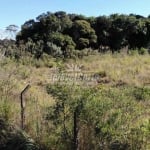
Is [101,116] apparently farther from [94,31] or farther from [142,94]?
[94,31]

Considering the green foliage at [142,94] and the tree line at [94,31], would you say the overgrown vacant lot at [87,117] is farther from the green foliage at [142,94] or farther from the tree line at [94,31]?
the tree line at [94,31]

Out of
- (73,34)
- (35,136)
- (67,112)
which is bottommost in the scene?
(35,136)

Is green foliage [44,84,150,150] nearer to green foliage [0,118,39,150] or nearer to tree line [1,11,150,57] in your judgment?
green foliage [0,118,39,150]

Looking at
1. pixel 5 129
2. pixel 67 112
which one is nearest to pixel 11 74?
pixel 5 129

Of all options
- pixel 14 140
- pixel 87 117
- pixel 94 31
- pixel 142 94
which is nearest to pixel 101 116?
pixel 87 117

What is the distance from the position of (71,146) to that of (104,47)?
2611cm

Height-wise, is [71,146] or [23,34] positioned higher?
[23,34]

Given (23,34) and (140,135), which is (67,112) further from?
(23,34)

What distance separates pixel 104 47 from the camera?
32844mm

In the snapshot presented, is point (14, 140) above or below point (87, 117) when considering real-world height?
below

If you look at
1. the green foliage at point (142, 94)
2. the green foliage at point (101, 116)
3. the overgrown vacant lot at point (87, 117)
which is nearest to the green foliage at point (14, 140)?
the overgrown vacant lot at point (87, 117)

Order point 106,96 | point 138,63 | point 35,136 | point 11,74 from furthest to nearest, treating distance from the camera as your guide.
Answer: point 138,63, point 11,74, point 35,136, point 106,96

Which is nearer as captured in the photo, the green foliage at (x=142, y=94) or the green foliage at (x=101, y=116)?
the green foliage at (x=101, y=116)

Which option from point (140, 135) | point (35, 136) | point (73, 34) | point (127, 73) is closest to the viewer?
point (140, 135)
